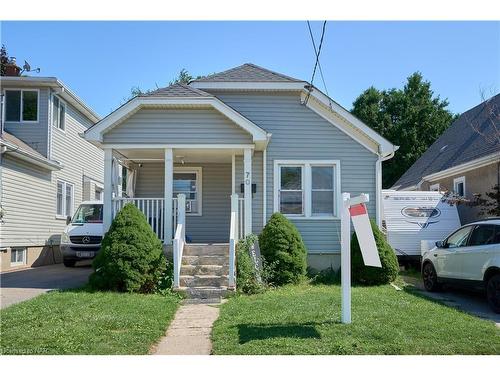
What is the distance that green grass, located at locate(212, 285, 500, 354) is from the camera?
6293 mm

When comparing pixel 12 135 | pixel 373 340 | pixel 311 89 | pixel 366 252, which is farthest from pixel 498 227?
pixel 12 135

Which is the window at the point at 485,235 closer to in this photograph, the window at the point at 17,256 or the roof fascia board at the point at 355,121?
the roof fascia board at the point at 355,121

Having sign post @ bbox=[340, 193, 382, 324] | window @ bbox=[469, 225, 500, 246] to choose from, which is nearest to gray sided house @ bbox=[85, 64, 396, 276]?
window @ bbox=[469, 225, 500, 246]

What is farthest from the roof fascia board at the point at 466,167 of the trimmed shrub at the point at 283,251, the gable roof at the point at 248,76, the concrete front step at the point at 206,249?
the concrete front step at the point at 206,249

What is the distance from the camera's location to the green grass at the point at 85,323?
247 inches

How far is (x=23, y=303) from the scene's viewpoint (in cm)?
908

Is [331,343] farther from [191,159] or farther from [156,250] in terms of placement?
[191,159]

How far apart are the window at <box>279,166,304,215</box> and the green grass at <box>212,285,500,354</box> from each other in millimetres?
4063

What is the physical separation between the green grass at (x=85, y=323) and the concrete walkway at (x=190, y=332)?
0.51 ft

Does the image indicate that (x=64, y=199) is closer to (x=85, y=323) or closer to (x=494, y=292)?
(x=85, y=323)

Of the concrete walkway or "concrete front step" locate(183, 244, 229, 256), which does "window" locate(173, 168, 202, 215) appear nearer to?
"concrete front step" locate(183, 244, 229, 256)

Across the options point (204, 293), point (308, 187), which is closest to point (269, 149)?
point (308, 187)

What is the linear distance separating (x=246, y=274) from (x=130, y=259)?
2508 mm

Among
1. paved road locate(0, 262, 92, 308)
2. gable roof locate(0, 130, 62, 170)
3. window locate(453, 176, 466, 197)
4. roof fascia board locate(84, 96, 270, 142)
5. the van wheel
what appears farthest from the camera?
window locate(453, 176, 466, 197)
